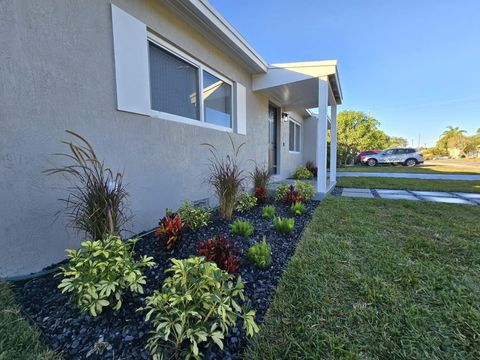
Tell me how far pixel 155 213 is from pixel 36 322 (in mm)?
1788

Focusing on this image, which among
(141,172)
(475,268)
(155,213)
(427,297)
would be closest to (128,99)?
(141,172)

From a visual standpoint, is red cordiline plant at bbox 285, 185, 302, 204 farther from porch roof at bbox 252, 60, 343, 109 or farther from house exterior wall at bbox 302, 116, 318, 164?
house exterior wall at bbox 302, 116, 318, 164

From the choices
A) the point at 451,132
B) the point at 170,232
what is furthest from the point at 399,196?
the point at 451,132

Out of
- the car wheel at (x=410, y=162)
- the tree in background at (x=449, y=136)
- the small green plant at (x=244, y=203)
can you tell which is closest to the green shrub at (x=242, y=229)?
the small green plant at (x=244, y=203)

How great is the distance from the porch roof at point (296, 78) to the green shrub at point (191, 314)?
5138 millimetres

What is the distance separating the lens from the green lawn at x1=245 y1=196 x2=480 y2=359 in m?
1.27

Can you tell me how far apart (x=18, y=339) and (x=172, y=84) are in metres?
3.20

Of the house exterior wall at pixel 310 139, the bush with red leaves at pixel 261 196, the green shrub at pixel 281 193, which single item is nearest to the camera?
the bush with red leaves at pixel 261 196

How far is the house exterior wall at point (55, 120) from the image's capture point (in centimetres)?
176

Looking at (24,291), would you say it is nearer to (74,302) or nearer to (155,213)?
(74,302)

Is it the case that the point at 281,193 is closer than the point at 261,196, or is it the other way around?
the point at 261,196

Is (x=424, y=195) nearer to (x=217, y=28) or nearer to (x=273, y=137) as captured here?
(x=273, y=137)

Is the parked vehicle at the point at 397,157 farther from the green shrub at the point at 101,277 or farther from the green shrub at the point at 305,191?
the green shrub at the point at 101,277

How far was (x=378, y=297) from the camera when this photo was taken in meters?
1.70
